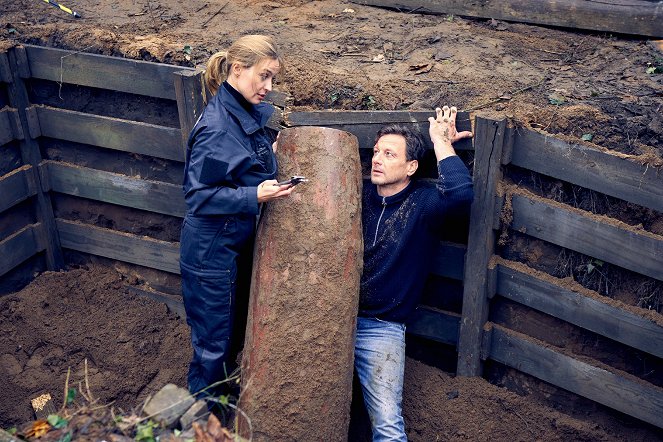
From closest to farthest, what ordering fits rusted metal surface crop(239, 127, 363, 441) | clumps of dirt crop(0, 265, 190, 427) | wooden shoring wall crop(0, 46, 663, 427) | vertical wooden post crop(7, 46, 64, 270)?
rusted metal surface crop(239, 127, 363, 441), wooden shoring wall crop(0, 46, 663, 427), clumps of dirt crop(0, 265, 190, 427), vertical wooden post crop(7, 46, 64, 270)

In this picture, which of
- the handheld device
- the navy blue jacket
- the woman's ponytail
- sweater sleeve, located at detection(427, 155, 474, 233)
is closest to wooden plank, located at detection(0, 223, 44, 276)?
the navy blue jacket

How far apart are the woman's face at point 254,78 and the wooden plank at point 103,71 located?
1260 millimetres

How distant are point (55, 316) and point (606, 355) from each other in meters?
4.13

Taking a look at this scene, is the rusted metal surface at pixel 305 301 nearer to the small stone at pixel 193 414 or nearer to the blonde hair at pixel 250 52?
the blonde hair at pixel 250 52

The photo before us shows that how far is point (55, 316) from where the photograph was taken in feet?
20.1

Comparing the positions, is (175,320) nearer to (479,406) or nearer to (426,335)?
(426,335)

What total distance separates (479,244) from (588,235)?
0.66m

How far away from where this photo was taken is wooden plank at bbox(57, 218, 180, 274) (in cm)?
600

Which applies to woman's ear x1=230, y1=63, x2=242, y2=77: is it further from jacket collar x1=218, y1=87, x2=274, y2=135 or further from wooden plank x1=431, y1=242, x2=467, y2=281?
wooden plank x1=431, y1=242, x2=467, y2=281

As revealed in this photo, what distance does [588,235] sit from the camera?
171 inches

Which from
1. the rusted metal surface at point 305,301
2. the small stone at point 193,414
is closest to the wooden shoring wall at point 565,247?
the rusted metal surface at point 305,301

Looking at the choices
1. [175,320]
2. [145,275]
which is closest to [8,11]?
[145,275]

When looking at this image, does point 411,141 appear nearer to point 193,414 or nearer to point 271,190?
point 271,190

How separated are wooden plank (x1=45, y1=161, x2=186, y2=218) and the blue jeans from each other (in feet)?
6.21
